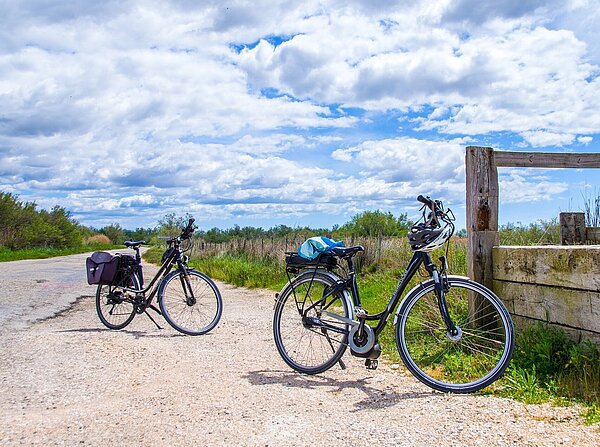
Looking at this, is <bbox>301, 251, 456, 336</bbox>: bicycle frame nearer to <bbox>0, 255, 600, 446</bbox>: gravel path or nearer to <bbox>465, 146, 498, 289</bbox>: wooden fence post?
<bbox>0, 255, 600, 446</bbox>: gravel path

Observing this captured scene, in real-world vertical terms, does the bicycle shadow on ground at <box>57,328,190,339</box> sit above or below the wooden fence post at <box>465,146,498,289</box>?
below

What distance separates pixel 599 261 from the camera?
505 centimetres

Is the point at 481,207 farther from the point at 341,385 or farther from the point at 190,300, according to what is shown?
the point at 190,300

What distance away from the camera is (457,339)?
4977 millimetres

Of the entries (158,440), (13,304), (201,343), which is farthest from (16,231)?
(158,440)

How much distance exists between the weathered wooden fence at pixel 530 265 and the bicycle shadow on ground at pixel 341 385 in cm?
158

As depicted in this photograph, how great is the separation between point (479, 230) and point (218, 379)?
3.10m

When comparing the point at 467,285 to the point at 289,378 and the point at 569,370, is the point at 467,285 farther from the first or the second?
the point at 289,378

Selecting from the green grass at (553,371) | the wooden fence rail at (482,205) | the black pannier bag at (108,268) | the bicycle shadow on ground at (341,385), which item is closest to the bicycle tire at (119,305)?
the black pannier bag at (108,268)

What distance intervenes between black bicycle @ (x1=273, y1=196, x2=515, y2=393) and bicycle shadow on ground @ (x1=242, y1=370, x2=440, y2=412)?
0.40 ft

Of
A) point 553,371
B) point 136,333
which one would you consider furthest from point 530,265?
point 136,333

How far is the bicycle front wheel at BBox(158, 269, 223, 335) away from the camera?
7855mm

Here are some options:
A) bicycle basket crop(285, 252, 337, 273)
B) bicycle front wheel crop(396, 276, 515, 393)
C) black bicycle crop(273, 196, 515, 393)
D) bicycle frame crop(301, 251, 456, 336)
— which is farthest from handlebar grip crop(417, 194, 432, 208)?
bicycle basket crop(285, 252, 337, 273)

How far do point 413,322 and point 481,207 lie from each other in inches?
55.7
